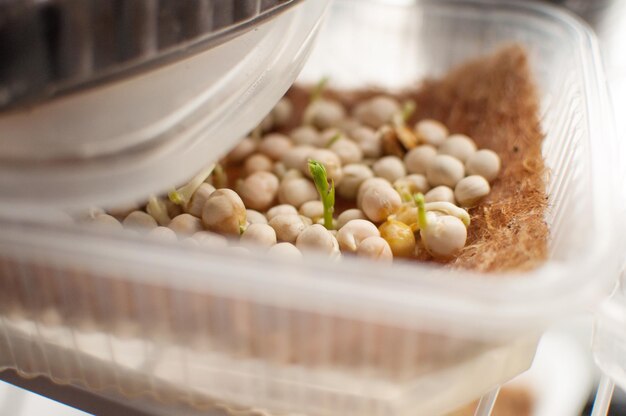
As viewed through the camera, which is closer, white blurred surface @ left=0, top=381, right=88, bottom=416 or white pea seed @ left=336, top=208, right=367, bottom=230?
white pea seed @ left=336, top=208, right=367, bottom=230

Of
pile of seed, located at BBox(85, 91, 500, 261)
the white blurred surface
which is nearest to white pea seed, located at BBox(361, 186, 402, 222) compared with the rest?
pile of seed, located at BBox(85, 91, 500, 261)

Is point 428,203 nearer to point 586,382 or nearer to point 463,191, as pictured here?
point 463,191

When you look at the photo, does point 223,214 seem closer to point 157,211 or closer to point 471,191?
point 157,211

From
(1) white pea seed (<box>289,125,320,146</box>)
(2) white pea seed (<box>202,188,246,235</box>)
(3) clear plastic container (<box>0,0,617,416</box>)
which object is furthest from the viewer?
(1) white pea seed (<box>289,125,320,146</box>)

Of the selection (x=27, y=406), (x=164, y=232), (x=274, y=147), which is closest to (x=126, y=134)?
(x=164, y=232)

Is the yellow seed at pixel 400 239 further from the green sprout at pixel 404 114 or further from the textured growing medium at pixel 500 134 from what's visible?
the green sprout at pixel 404 114

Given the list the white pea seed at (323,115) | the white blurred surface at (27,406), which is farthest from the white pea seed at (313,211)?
the white blurred surface at (27,406)

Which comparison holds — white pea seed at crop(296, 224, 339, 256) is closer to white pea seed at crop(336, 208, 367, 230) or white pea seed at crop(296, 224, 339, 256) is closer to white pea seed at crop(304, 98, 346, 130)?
white pea seed at crop(336, 208, 367, 230)
